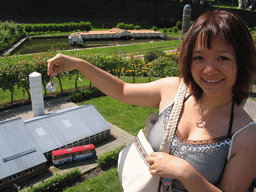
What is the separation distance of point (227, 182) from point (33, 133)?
954 centimetres

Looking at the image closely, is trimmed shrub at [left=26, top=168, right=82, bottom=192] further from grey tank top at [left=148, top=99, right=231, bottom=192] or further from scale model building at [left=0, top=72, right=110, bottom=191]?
grey tank top at [left=148, top=99, right=231, bottom=192]

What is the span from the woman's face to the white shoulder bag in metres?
0.36

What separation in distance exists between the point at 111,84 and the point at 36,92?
10650 mm

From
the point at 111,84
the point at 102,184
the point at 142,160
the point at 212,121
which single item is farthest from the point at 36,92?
the point at 212,121

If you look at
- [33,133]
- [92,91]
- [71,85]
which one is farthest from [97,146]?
[71,85]

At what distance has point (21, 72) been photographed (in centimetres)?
1479

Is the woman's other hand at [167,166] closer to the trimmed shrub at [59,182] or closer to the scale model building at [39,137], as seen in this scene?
the trimmed shrub at [59,182]

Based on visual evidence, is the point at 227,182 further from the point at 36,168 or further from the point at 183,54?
the point at 36,168

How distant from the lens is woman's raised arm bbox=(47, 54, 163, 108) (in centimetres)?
239

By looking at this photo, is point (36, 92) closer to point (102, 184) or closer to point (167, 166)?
point (102, 184)

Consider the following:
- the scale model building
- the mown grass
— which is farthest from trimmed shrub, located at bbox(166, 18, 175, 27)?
the mown grass

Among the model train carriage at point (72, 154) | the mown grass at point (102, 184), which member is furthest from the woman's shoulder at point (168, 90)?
the model train carriage at point (72, 154)

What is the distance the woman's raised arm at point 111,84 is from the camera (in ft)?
7.84

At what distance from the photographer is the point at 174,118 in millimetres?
2066
